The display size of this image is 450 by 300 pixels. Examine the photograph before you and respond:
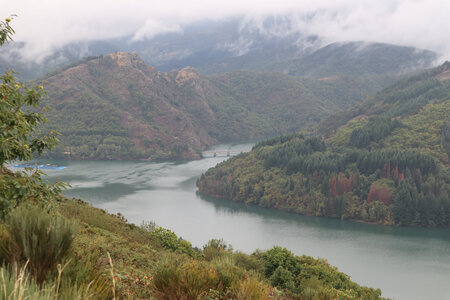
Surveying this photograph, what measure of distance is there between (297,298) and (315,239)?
1812 inches

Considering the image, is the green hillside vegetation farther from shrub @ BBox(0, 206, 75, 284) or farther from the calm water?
the calm water

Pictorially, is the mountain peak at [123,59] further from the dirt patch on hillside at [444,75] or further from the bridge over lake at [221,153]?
the dirt patch on hillside at [444,75]

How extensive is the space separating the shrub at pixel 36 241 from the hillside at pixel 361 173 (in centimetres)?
6534

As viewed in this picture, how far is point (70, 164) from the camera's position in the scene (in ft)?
365

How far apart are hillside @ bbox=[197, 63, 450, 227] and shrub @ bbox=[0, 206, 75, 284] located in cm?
6534

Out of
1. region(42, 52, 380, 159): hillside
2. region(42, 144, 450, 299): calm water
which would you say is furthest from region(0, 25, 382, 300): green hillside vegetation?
region(42, 52, 380, 159): hillside

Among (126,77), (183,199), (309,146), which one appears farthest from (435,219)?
(126,77)

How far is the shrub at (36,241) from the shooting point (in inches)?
181

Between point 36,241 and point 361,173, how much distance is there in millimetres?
74904

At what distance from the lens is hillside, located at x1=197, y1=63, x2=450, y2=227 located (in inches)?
2562

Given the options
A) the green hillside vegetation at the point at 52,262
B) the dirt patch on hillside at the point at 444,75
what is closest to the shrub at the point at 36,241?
the green hillside vegetation at the point at 52,262

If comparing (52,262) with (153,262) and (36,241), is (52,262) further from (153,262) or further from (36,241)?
(153,262)

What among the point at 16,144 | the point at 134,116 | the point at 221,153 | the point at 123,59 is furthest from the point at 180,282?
the point at 123,59

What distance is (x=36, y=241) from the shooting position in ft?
15.1
